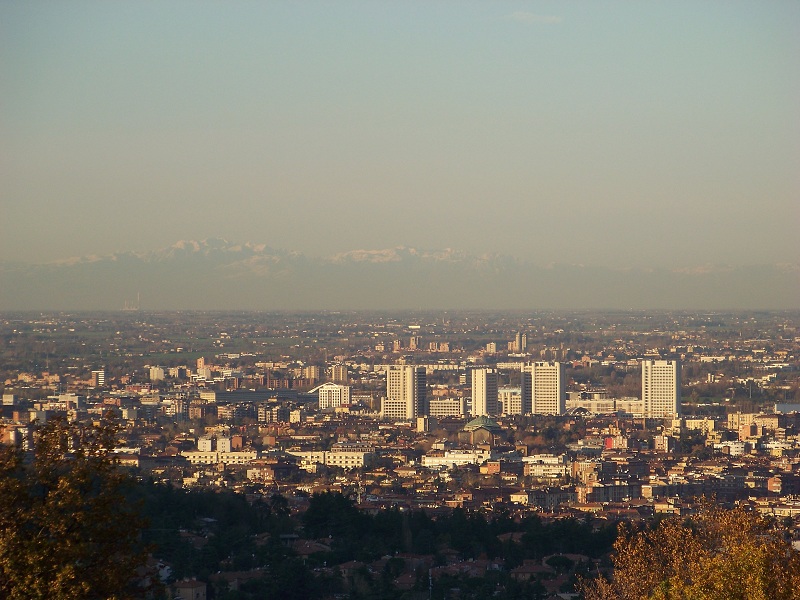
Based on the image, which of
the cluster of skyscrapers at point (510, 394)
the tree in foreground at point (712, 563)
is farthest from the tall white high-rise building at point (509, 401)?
the tree in foreground at point (712, 563)

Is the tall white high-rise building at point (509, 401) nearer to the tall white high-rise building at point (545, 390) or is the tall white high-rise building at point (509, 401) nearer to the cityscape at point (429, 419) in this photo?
the cityscape at point (429, 419)

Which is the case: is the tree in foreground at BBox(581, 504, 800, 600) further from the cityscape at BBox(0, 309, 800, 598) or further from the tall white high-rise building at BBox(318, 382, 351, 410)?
the tall white high-rise building at BBox(318, 382, 351, 410)

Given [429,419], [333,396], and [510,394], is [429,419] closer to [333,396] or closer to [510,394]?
[510,394]

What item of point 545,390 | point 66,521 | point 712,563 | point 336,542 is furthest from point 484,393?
point 66,521

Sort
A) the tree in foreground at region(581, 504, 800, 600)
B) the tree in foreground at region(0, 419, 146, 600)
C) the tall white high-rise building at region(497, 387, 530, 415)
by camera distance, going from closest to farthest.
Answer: the tree in foreground at region(0, 419, 146, 600) → the tree in foreground at region(581, 504, 800, 600) → the tall white high-rise building at region(497, 387, 530, 415)

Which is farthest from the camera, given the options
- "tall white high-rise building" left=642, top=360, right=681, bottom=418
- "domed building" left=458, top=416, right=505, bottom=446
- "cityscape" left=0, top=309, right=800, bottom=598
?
"tall white high-rise building" left=642, top=360, right=681, bottom=418

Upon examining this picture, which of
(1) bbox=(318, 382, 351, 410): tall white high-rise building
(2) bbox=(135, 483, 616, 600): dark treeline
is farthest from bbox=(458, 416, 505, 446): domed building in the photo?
(2) bbox=(135, 483, 616, 600): dark treeline
